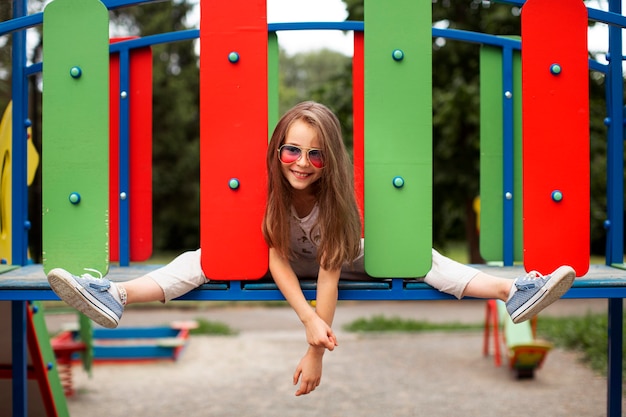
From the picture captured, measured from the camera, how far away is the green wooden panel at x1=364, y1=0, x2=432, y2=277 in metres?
2.64

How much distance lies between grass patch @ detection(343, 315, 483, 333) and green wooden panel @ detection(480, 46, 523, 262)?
14.6 ft

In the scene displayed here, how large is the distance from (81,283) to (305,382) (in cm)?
85

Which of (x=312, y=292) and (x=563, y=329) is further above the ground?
(x=312, y=292)

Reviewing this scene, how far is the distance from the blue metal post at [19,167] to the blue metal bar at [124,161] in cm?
45

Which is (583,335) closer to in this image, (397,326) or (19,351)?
(397,326)

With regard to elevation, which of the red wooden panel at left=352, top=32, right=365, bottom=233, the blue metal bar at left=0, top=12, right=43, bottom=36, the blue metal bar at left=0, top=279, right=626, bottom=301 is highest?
the blue metal bar at left=0, top=12, right=43, bottom=36

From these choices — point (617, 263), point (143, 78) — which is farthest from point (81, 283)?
point (617, 263)

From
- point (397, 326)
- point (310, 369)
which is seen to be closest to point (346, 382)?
point (397, 326)

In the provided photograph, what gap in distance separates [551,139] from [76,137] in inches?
67.7

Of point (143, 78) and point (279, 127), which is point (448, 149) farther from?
point (279, 127)

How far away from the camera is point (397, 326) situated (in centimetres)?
827

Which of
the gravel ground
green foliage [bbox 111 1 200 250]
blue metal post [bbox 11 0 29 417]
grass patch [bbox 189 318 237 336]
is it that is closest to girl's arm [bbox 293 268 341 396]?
blue metal post [bbox 11 0 29 417]

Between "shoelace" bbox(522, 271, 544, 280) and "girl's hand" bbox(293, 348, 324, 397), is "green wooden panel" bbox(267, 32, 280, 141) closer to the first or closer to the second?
"girl's hand" bbox(293, 348, 324, 397)

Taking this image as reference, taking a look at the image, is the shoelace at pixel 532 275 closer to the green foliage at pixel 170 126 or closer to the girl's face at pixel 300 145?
the girl's face at pixel 300 145
